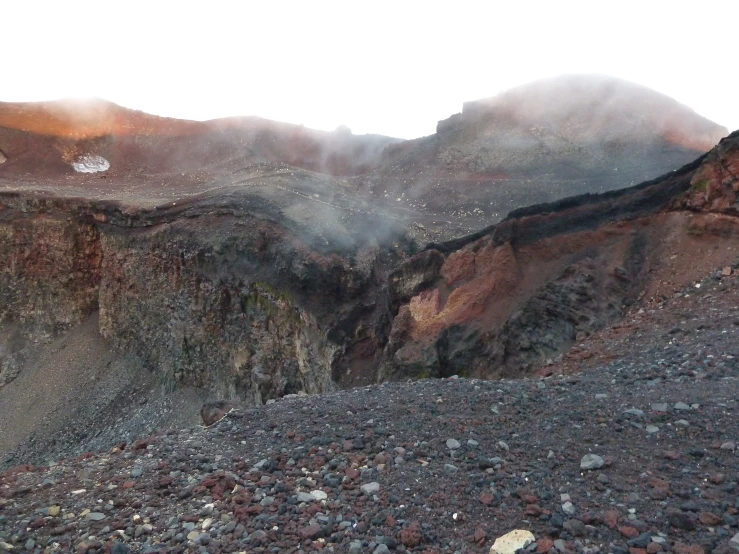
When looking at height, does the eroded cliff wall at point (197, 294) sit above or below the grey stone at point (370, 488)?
below

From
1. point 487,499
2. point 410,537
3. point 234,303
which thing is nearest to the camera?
point 410,537

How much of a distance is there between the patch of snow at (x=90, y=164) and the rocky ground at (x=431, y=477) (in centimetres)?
3156

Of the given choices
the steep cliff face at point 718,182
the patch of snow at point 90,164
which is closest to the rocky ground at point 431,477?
the steep cliff face at point 718,182

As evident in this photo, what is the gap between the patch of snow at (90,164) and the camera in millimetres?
33656

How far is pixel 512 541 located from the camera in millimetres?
3742

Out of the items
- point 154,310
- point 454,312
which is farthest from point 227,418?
point 154,310

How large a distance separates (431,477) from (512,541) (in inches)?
42.8

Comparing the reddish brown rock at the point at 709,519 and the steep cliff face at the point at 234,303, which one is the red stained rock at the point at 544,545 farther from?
the steep cliff face at the point at 234,303

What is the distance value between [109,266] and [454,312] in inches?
665

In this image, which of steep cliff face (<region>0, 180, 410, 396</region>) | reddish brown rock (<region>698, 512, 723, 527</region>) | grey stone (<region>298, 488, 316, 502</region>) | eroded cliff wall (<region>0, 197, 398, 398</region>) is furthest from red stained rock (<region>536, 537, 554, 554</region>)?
eroded cliff wall (<region>0, 197, 398, 398</region>)

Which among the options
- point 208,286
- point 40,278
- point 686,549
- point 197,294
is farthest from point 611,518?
point 40,278

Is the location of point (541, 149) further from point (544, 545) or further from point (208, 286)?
Answer: point (544, 545)

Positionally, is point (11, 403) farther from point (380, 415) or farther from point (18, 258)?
point (380, 415)

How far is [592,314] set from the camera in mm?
10391
